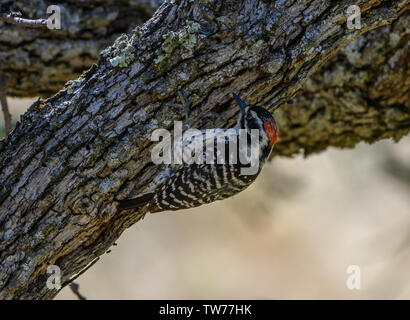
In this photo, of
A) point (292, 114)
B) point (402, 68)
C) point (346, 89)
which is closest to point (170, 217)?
point (292, 114)

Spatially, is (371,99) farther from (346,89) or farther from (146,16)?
(146,16)

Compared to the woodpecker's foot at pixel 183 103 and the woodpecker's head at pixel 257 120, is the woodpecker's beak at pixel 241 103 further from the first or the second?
the woodpecker's foot at pixel 183 103

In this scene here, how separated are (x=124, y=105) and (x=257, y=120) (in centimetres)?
88

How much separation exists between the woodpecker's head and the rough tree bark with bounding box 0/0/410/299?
0.11 metres

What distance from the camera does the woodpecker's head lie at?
316 centimetres

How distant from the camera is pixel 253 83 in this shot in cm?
312

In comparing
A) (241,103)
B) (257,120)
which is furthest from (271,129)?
(241,103)

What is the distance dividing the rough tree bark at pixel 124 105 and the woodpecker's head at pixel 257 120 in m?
0.11

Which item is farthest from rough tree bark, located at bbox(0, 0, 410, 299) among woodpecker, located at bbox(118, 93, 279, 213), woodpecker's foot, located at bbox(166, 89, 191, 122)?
woodpecker, located at bbox(118, 93, 279, 213)

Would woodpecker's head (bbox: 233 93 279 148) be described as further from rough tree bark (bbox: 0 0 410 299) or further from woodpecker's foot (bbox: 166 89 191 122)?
woodpecker's foot (bbox: 166 89 191 122)

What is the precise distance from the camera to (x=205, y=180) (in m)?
3.47

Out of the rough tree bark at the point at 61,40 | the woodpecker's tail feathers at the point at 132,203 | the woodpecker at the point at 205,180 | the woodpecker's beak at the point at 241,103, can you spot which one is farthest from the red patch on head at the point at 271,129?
the rough tree bark at the point at 61,40

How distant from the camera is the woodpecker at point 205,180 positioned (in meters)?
3.34

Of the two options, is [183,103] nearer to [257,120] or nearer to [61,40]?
[257,120]
